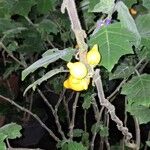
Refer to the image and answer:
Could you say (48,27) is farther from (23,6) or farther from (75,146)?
(75,146)

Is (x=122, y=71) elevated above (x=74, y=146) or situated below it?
above

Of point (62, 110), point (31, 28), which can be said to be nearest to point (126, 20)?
point (31, 28)

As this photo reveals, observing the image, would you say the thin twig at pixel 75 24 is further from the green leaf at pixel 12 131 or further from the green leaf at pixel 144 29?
the green leaf at pixel 12 131

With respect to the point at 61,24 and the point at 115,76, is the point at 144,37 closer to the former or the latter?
the point at 115,76

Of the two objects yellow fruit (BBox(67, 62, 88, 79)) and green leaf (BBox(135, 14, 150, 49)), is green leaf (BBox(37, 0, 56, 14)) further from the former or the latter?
yellow fruit (BBox(67, 62, 88, 79))

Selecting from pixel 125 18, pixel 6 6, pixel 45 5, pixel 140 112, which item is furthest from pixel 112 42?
pixel 6 6

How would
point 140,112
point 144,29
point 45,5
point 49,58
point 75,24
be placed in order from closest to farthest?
point 75,24 → point 49,58 → point 144,29 → point 140,112 → point 45,5
